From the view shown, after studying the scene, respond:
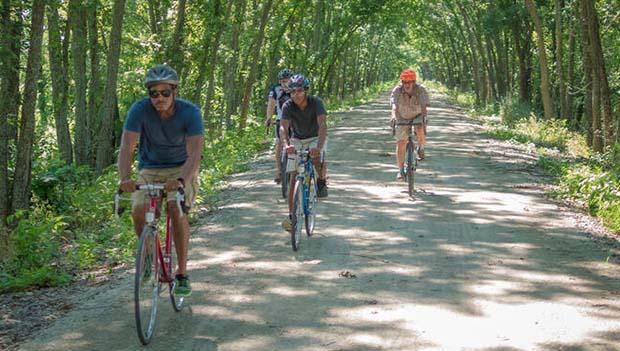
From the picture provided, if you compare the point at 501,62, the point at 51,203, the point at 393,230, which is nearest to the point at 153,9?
the point at 51,203

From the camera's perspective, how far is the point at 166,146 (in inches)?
247

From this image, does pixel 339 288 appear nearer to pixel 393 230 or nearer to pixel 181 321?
pixel 181 321

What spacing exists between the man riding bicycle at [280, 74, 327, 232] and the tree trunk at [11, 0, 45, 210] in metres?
4.02

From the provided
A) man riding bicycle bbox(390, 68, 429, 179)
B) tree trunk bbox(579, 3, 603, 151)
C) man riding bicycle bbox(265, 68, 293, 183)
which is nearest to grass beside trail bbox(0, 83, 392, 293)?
man riding bicycle bbox(265, 68, 293, 183)

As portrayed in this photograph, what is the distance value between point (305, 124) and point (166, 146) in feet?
12.2

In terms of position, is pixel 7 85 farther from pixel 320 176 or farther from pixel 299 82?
pixel 320 176

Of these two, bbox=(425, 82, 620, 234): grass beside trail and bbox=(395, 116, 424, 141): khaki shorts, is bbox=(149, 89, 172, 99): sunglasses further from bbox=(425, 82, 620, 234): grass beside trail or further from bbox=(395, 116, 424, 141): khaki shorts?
bbox=(395, 116, 424, 141): khaki shorts

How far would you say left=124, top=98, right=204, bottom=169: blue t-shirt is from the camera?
6148 millimetres

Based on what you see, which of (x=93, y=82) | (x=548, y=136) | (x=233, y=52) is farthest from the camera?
(x=233, y=52)

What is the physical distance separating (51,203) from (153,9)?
408 inches

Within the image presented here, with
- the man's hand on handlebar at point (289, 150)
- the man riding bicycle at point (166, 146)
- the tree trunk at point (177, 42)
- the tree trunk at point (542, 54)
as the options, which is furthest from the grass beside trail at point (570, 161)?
the tree trunk at point (177, 42)

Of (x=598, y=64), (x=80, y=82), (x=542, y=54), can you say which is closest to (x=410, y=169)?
(x=598, y=64)

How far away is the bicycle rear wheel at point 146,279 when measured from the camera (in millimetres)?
5598

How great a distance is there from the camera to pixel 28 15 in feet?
39.0
